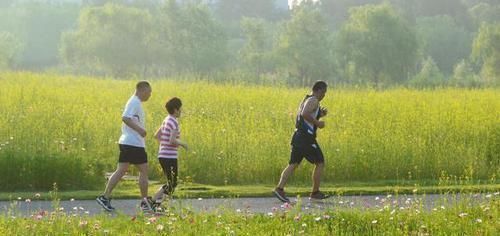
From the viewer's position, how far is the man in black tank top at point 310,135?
11922 millimetres

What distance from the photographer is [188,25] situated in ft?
277

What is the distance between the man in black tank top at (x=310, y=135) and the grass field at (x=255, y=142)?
1814 mm

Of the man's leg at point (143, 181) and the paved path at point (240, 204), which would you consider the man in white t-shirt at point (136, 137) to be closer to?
the man's leg at point (143, 181)

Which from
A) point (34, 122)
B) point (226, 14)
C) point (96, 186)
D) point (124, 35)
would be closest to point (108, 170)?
point (96, 186)

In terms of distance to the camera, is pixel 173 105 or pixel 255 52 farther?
pixel 255 52

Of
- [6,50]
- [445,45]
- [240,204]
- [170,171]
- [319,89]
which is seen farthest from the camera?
[445,45]

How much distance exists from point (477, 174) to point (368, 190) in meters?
3.13

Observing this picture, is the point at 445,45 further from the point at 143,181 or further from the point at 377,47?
the point at 143,181

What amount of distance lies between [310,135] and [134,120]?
2698 millimetres

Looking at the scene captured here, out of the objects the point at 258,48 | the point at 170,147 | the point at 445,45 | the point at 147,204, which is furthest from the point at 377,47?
the point at 147,204

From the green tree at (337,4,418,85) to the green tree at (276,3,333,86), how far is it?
1.96 m

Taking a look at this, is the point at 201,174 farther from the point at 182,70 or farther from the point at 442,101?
the point at 182,70

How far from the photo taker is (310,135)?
1209 cm

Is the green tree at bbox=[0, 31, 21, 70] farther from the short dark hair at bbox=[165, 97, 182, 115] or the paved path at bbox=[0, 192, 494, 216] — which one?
the short dark hair at bbox=[165, 97, 182, 115]
